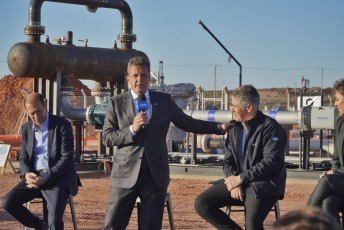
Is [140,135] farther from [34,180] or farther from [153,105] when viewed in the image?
[34,180]

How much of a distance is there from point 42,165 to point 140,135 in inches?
66.2

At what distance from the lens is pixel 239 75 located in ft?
56.3

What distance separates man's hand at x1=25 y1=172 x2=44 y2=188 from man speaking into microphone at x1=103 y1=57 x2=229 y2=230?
124cm

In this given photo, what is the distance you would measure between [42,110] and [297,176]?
7741 mm

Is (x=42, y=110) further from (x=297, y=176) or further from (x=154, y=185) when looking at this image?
(x=297, y=176)

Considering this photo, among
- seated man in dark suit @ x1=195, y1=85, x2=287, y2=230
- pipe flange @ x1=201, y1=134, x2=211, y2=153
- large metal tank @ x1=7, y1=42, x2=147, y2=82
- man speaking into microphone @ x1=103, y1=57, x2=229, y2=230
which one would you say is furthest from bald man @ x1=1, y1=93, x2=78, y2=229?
pipe flange @ x1=201, y1=134, x2=211, y2=153

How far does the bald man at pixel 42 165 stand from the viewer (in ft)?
20.4

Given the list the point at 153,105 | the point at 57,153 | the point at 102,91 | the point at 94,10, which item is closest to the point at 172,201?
the point at 57,153

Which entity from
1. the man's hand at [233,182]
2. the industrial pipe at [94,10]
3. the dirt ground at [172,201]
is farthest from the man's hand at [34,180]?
the industrial pipe at [94,10]

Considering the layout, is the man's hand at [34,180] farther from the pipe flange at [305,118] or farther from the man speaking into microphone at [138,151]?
the pipe flange at [305,118]

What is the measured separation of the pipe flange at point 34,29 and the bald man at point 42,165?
9613mm

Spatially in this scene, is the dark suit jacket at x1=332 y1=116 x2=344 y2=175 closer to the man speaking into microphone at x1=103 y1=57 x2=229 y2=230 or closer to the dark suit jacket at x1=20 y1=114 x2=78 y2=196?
the man speaking into microphone at x1=103 y1=57 x2=229 y2=230

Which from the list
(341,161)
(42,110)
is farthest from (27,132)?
(341,161)

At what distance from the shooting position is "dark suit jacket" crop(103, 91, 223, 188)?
16.7 feet
